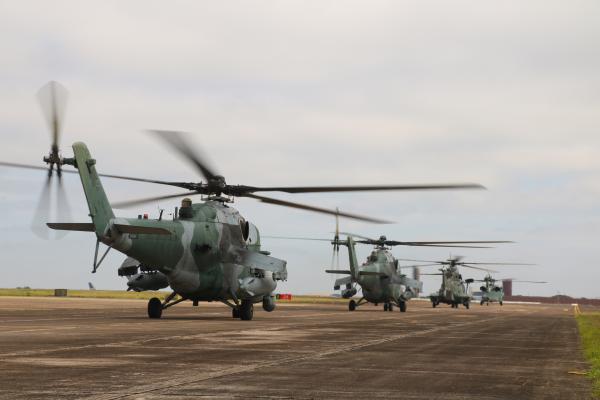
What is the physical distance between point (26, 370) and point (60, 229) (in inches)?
723

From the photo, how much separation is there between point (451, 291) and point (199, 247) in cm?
6648

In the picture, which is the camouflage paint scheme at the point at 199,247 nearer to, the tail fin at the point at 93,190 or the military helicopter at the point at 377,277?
the tail fin at the point at 93,190

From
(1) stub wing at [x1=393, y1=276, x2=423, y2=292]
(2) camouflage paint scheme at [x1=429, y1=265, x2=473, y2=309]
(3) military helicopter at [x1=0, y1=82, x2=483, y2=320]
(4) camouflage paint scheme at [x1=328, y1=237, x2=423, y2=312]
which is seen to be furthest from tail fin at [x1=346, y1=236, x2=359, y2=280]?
(2) camouflage paint scheme at [x1=429, y1=265, x2=473, y2=309]

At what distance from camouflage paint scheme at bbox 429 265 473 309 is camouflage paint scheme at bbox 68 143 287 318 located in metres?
58.1

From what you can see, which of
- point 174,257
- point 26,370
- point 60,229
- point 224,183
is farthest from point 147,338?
point 224,183

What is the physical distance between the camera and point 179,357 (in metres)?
16.0

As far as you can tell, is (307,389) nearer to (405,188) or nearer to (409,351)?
(409,351)

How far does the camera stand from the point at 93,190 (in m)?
30.4

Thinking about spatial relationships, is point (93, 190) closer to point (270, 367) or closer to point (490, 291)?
point (270, 367)

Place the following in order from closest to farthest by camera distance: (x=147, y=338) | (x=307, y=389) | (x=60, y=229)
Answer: (x=307, y=389)
(x=147, y=338)
(x=60, y=229)

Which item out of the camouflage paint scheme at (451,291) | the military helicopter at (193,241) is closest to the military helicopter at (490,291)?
the camouflage paint scheme at (451,291)

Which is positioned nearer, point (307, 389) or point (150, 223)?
point (307, 389)

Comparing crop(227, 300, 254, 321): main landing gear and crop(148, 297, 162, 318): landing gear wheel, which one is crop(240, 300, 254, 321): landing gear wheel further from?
crop(148, 297, 162, 318): landing gear wheel

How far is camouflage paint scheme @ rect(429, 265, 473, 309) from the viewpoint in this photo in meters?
97.1
